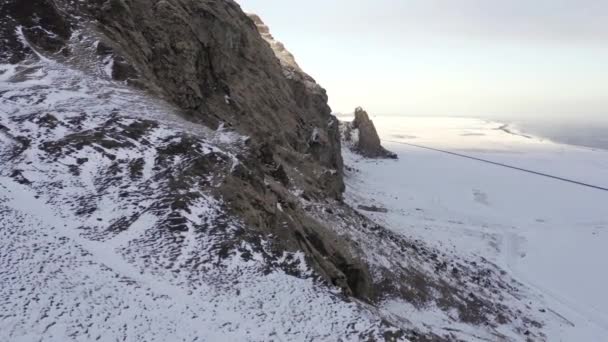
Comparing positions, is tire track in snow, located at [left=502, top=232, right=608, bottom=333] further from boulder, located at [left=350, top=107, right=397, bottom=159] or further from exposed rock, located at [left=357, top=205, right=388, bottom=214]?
boulder, located at [left=350, top=107, right=397, bottom=159]

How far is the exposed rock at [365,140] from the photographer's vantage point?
71188 mm

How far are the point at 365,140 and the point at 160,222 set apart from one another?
61.1 metres

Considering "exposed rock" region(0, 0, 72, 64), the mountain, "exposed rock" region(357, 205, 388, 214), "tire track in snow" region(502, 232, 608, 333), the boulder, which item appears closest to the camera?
the mountain

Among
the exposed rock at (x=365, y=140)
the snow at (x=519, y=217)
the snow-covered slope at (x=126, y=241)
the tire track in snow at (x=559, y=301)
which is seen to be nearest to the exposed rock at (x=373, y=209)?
the snow at (x=519, y=217)

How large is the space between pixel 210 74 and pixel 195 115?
21.4 feet

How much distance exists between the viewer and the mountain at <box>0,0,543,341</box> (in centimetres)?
1091

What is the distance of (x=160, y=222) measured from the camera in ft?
43.6

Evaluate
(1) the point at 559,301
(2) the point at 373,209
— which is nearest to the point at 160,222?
(1) the point at 559,301

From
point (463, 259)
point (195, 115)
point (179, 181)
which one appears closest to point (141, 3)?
point (195, 115)

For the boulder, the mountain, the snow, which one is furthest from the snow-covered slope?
the boulder

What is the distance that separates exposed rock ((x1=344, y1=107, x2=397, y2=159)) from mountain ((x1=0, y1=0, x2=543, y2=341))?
4438 centimetres

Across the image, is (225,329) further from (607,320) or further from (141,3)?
(607,320)

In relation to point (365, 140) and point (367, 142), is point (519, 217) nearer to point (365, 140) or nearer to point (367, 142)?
point (367, 142)

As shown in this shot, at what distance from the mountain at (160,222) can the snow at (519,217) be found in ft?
9.72
